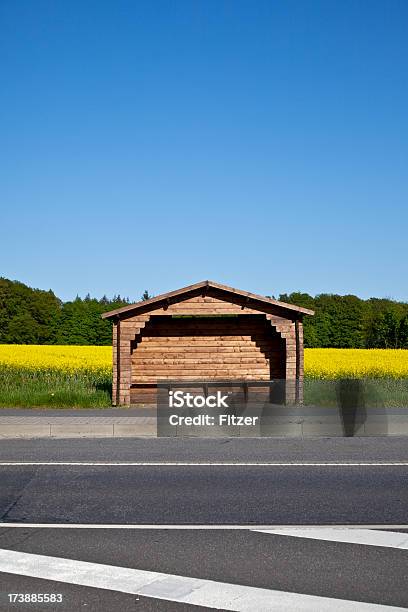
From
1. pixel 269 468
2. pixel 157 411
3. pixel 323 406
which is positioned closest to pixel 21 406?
pixel 157 411

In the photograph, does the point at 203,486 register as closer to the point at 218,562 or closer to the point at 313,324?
the point at 218,562

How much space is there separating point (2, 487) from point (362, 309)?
75.7 metres

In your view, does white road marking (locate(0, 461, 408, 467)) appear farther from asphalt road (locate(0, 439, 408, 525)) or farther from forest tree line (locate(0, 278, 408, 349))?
forest tree line (locate(0, 278, 408, 349))

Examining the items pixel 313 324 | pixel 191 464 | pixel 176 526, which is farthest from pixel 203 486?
pixel 313 324

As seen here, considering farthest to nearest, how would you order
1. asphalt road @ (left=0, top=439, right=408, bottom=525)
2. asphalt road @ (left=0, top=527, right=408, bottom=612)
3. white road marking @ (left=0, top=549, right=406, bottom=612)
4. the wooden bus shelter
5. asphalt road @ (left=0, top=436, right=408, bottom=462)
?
the wooden bus shelter
asphalt road @ (left=0, top=436, right=408, bottom=462)
asphalt road @ (left=0, top=439, right=408, bottom=525)
asphalt road @ (left=0, top=527, right=408, bottom=612)
white road marking @ (left=0, top=549, right=406, bottom=612)

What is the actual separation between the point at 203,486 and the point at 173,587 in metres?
4.02

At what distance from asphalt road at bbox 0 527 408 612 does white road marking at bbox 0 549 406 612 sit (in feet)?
0.09

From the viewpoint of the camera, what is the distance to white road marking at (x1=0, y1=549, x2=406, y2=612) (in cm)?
528

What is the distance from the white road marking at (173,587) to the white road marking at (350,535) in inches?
63.2

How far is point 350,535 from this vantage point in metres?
7.25

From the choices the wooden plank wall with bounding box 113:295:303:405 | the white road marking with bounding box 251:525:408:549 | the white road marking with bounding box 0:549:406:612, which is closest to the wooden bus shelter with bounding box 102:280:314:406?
the wooden plank wall with bounding box 113:295:303:405

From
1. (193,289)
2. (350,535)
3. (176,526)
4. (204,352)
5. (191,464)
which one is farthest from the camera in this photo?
(204,352)

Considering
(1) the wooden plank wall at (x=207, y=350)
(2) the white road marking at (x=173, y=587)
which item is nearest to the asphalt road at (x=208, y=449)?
(2) the white road marking at (x=173, y=587)

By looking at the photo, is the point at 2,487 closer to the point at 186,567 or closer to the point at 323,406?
the point at 186,567
